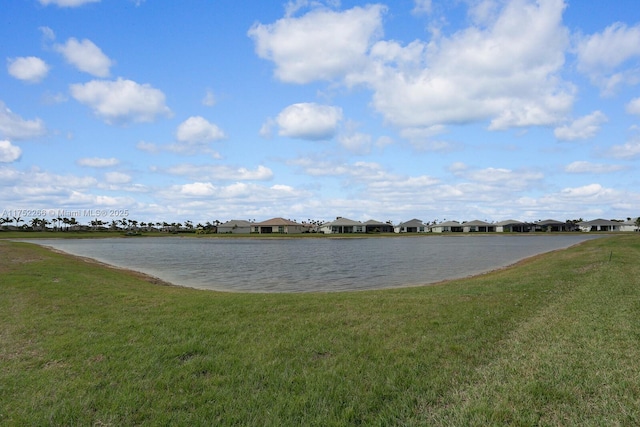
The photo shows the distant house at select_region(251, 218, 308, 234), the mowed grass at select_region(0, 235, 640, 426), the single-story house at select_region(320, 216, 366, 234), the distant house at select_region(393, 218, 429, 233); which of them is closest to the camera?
the mowed grass at select_region(0, 235, 640, 426)

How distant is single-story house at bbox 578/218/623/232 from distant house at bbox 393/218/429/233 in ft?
166

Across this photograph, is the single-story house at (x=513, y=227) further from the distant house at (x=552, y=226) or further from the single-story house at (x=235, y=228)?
the single-story house at (x=235, y=228)

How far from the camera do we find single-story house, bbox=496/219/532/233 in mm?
129500

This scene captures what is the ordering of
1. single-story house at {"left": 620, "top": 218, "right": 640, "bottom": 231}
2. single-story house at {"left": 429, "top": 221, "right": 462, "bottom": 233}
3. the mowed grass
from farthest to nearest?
single-story house at {"left": 429, "top": 221, "right": 462, "bottom": 233} → single-story house at {"left": 620, "top": 218, "right": 640, "bottom": 231} → the mowed grass

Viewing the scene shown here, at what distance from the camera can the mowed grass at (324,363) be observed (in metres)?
4.55

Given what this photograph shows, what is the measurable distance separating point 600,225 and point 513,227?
27.1m

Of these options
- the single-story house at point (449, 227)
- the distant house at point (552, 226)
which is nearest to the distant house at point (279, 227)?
the single-story house at point (449, 227)

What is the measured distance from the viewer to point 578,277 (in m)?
15.2

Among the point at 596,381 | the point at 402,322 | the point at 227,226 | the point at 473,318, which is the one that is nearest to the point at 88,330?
the point at 402,322

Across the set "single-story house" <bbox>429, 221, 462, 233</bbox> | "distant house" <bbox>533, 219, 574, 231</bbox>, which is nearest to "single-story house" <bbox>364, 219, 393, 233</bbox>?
"single-story house" <bbox>429, 221, 462, 233</bbox>

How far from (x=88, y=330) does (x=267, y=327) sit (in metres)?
3.61

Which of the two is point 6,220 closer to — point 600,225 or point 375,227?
point 375,227

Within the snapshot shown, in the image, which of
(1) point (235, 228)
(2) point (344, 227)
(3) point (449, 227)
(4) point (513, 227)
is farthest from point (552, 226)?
(1) point (235, 228)

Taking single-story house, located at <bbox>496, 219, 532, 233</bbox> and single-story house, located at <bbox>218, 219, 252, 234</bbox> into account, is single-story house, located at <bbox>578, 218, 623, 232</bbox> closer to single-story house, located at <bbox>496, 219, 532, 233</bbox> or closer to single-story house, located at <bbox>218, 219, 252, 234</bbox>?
single-story house, located at <bbox>496, 219, 532, 233</bbox>
